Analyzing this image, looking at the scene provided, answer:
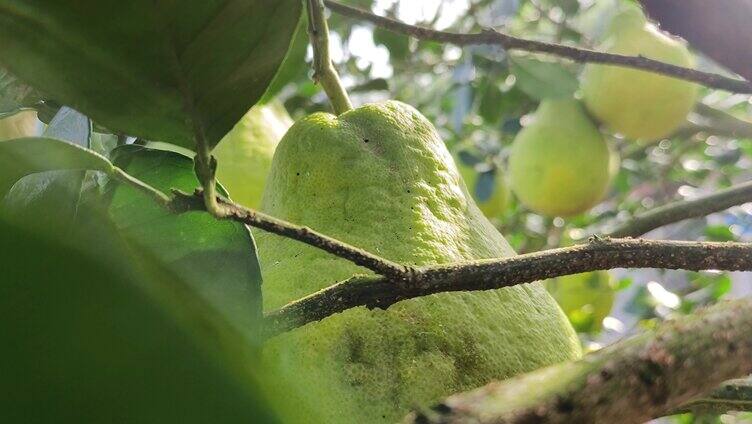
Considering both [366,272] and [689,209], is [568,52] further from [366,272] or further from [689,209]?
[366,272]

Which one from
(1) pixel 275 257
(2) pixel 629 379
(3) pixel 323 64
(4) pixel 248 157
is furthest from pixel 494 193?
(2) pixel 629 379

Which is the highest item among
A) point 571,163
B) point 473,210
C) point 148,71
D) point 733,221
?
point 148,71

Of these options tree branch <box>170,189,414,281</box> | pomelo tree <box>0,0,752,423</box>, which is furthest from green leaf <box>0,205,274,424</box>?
tree branch <box>170,189,414,281</box>

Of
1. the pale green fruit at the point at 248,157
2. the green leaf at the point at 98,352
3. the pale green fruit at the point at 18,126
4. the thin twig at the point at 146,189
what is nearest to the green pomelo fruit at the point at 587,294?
the pale green fruit at the point at 248,157

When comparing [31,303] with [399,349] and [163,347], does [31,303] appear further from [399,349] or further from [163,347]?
[399,349]

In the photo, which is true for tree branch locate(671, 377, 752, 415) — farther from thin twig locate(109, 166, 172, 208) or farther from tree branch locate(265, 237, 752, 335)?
thin twig locate(109, 166, 172, 208)

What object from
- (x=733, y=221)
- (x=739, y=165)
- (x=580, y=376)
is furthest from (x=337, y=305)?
(x=739, y=165)
